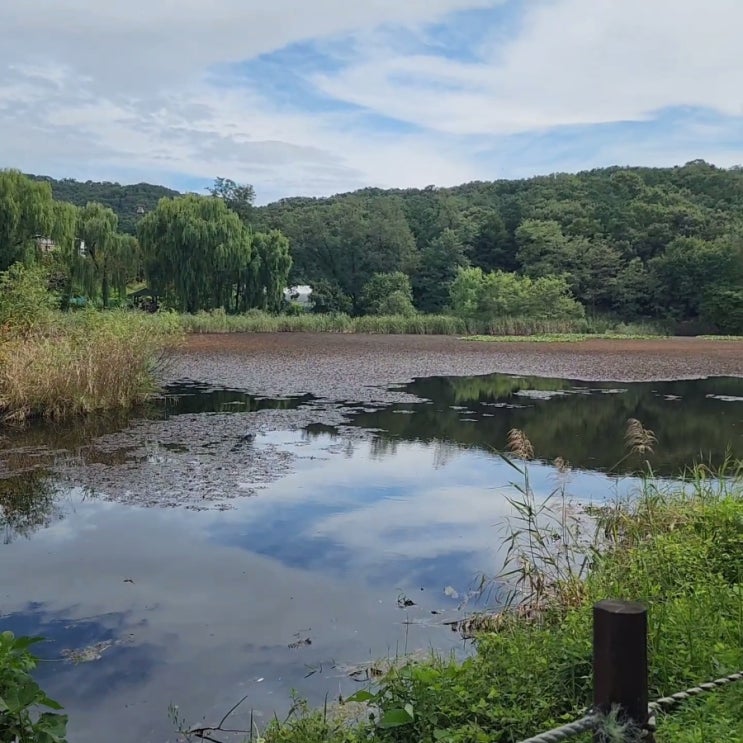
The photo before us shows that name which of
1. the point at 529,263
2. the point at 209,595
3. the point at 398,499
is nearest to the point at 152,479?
the point at 398,499

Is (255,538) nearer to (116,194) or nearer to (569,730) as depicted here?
(569,730)

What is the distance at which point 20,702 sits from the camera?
2135 mm

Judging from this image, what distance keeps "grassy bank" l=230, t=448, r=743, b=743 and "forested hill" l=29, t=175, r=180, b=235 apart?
55.6m

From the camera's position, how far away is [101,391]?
10.8 m

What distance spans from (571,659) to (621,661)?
1.48m

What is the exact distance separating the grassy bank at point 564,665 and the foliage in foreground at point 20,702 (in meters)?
1.01

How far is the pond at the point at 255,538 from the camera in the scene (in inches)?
148

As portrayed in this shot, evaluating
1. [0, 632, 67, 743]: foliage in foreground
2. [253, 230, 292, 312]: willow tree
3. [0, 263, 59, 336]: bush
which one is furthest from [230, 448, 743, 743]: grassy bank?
[253, 230, 292, 312]: willow tree

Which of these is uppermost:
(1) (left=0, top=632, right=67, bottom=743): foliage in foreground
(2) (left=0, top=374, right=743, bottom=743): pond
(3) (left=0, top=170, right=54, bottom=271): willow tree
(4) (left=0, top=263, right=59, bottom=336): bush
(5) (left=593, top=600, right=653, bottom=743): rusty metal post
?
(3) (left=0, top=170, right=54, bottom=271): willow tree

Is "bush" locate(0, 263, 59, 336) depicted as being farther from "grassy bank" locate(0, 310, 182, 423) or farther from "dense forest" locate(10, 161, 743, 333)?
"dense forest" locate(10, 161, 743, 333)

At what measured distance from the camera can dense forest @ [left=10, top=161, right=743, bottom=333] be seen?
40.3m

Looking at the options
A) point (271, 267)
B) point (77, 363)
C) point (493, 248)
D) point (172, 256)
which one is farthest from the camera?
point (493, 248)

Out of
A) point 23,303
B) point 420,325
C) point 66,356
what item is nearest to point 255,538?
point 66,356

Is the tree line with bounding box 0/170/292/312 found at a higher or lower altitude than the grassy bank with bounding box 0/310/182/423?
higher
